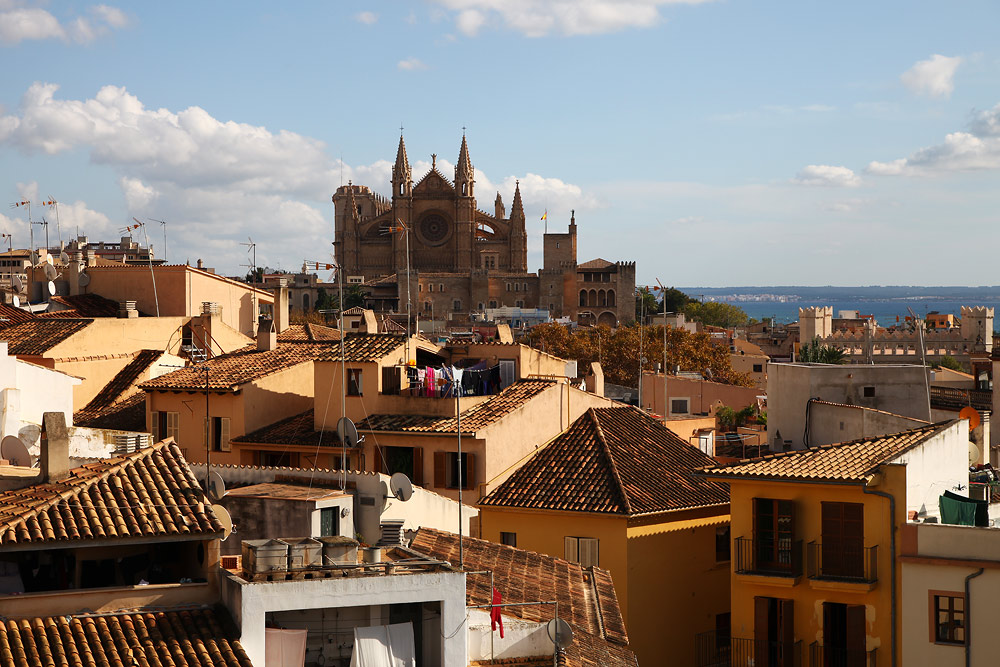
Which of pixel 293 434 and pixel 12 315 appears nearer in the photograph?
pixel 293 434

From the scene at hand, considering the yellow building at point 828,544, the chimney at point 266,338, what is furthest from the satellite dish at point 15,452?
the chimney at point 266,338

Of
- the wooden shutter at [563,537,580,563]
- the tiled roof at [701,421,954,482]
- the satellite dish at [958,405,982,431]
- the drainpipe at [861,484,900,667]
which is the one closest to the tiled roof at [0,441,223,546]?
the tiled roof at [701,421,954,482]

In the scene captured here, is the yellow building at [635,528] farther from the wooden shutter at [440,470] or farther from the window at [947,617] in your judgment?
the window at [947,617]

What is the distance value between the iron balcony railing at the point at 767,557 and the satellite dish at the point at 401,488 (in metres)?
4.71

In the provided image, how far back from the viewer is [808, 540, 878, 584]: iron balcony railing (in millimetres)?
16438

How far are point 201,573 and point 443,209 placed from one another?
144 meters

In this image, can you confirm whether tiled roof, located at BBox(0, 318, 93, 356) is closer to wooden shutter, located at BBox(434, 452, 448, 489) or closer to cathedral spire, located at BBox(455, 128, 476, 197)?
wooden shutter, located at BBox(434, 452, 448, 489)

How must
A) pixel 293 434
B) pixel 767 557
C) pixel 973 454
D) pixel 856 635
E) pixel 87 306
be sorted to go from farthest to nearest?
pixel 87 306, pixel 293 434, pixel 973 454, pixel 767 557, pixel 856 635

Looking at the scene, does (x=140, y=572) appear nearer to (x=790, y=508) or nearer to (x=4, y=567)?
(x=4, y=567)

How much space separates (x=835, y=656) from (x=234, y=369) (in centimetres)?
1243

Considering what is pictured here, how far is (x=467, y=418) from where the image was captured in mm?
21531

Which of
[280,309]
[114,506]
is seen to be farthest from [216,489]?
[280,309]

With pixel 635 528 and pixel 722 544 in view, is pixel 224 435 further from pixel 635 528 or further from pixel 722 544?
pixel 722 544

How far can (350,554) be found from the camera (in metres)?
11.7
